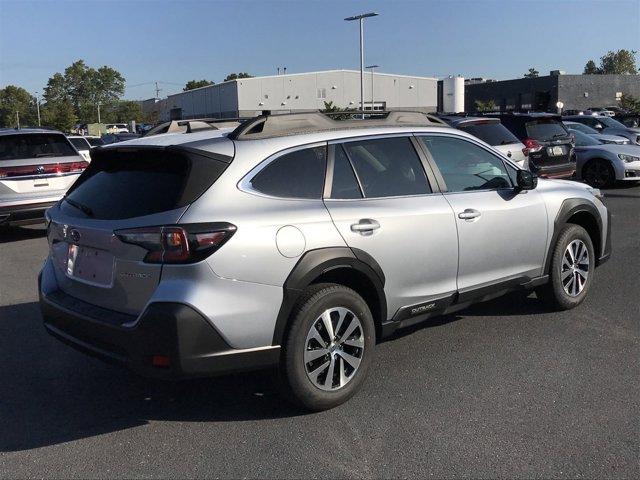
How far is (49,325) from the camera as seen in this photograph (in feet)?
13.5

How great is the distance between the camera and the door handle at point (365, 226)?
3988mm

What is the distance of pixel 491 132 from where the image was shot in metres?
11.4

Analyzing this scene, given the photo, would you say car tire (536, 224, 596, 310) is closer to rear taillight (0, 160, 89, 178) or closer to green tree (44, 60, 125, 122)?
rear taillight (0, 160, 89, 178)

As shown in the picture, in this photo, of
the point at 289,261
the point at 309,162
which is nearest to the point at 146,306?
the point at 289,261

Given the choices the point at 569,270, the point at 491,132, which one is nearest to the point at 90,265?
the point at 569,270

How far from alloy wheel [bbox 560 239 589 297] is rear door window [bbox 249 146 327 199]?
8.64 ft

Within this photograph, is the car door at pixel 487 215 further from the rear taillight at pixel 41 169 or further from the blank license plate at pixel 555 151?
the blank license plate at pixel 555 151

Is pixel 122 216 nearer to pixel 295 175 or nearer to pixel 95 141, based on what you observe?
pixel 295 175

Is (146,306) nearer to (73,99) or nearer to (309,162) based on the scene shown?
(309,162)

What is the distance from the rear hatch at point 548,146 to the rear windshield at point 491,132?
0.93 m

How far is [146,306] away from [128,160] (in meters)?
1.06

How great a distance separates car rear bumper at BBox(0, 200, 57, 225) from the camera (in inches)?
379

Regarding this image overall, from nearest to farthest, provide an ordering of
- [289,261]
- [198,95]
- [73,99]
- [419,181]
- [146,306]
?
1. [146,306]
2. [289,261]
3. [419,181]
4. [198,95]
5. [73,99]

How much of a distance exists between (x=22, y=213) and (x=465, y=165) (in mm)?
7209
